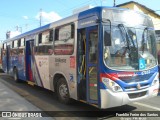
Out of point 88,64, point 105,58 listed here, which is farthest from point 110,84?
point 88,64

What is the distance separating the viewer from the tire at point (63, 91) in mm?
8516

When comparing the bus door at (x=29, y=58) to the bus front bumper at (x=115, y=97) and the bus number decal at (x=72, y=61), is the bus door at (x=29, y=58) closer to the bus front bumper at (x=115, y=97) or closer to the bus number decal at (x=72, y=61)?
the bus number decal at (x=72, y=61)

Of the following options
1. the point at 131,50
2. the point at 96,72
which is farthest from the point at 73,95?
the point at 131,50

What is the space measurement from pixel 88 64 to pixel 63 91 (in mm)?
2063

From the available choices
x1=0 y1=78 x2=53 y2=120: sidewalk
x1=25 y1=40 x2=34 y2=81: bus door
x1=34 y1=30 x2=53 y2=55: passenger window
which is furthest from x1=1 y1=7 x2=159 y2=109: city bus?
x1=25 y1=40 x2=34 y2=81: bus door

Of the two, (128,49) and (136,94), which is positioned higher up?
(128,49)

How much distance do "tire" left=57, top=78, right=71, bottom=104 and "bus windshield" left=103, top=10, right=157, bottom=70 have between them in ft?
7.94

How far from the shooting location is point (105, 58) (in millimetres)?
6527

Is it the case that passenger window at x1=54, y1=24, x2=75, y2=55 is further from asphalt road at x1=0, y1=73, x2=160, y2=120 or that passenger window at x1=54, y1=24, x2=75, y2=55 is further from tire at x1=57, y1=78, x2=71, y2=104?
asphalt road at x1=0, y1=73, x2=160, y2=120

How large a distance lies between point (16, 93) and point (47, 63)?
238 cm

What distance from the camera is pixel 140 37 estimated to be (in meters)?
7.29

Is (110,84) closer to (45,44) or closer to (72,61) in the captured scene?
(72,61)

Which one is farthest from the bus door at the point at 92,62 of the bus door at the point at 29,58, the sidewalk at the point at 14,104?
the bus door at the point at 29,58

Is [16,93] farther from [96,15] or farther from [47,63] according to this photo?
[96,15]
